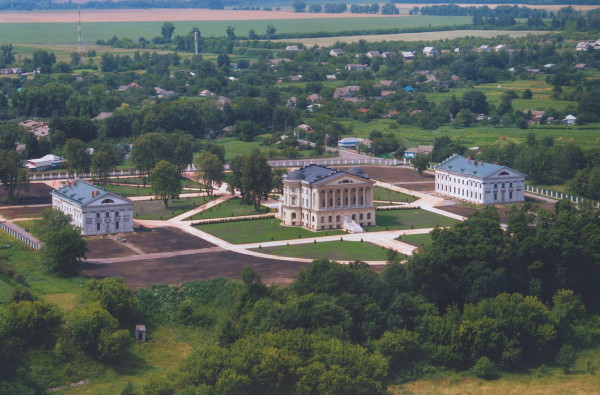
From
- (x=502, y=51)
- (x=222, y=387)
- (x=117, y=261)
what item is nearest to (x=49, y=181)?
(x=117, y=261)

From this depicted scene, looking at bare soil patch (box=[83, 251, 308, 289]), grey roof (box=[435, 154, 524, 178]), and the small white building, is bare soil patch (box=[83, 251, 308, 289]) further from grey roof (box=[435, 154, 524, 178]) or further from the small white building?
grey roof (box=[435, 154, 524, 178])

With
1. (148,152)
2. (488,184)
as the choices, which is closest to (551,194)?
(488,184)

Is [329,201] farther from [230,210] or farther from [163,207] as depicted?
[163,207]

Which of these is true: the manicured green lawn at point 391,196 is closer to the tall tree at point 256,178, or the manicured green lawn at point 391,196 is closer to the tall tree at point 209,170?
the tall tree at point 256,178


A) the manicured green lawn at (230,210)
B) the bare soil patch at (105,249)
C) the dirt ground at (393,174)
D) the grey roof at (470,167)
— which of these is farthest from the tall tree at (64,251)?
the dirt ground at (393,174)

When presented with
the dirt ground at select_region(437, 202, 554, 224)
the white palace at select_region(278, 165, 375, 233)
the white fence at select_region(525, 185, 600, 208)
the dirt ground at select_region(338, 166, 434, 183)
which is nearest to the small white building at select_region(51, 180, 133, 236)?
the white palace at select_region(278, 165, 375, 233)

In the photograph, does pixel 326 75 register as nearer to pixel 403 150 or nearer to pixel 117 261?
pixel 403 150
